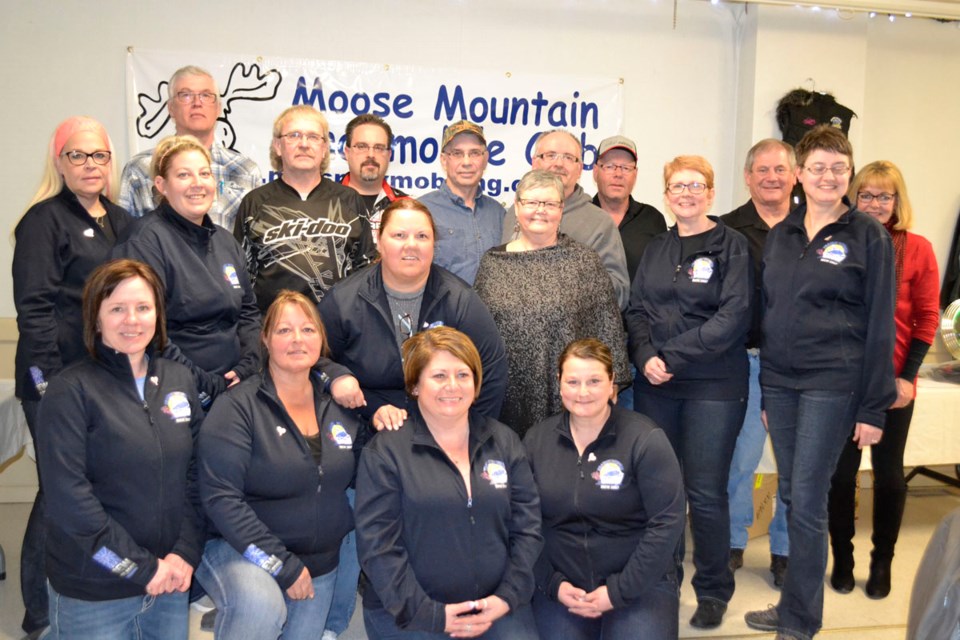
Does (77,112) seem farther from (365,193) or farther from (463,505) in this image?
(463,505)

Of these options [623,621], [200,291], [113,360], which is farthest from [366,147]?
[623,621]

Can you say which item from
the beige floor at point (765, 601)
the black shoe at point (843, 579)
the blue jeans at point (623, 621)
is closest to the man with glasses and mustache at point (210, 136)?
the beige floor at point (765, 601)

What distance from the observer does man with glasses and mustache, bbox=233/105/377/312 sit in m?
2.86

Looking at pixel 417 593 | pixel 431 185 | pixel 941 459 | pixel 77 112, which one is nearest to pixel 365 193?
pixel 431 185

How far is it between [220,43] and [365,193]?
1698 millimetres

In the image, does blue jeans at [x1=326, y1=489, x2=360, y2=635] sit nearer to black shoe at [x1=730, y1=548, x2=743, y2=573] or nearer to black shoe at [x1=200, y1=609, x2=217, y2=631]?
black shoe at [x1=200, y1=609, x2=217, y2=631]

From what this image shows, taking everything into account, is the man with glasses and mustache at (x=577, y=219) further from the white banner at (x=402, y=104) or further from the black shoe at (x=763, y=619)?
the white banner at (x=402, y=104)

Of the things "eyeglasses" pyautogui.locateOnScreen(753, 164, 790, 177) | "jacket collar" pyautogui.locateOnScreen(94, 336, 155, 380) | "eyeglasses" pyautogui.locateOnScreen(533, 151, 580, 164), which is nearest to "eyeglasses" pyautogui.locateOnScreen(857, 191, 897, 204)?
"eyeglasses" pyautogui.locateOnScreen(753, 164, 790, 177)

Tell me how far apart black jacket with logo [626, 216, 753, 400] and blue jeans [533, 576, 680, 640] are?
713 mm

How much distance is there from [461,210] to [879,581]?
7.46ft

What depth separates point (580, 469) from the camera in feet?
8.08

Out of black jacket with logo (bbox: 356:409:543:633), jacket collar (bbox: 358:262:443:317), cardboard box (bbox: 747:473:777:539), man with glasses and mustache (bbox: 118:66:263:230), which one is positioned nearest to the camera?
black jacket with logo (bbox: 356:409:543:633)

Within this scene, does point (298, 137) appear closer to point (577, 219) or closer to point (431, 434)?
point (577, 219)

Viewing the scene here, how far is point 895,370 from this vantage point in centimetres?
316
